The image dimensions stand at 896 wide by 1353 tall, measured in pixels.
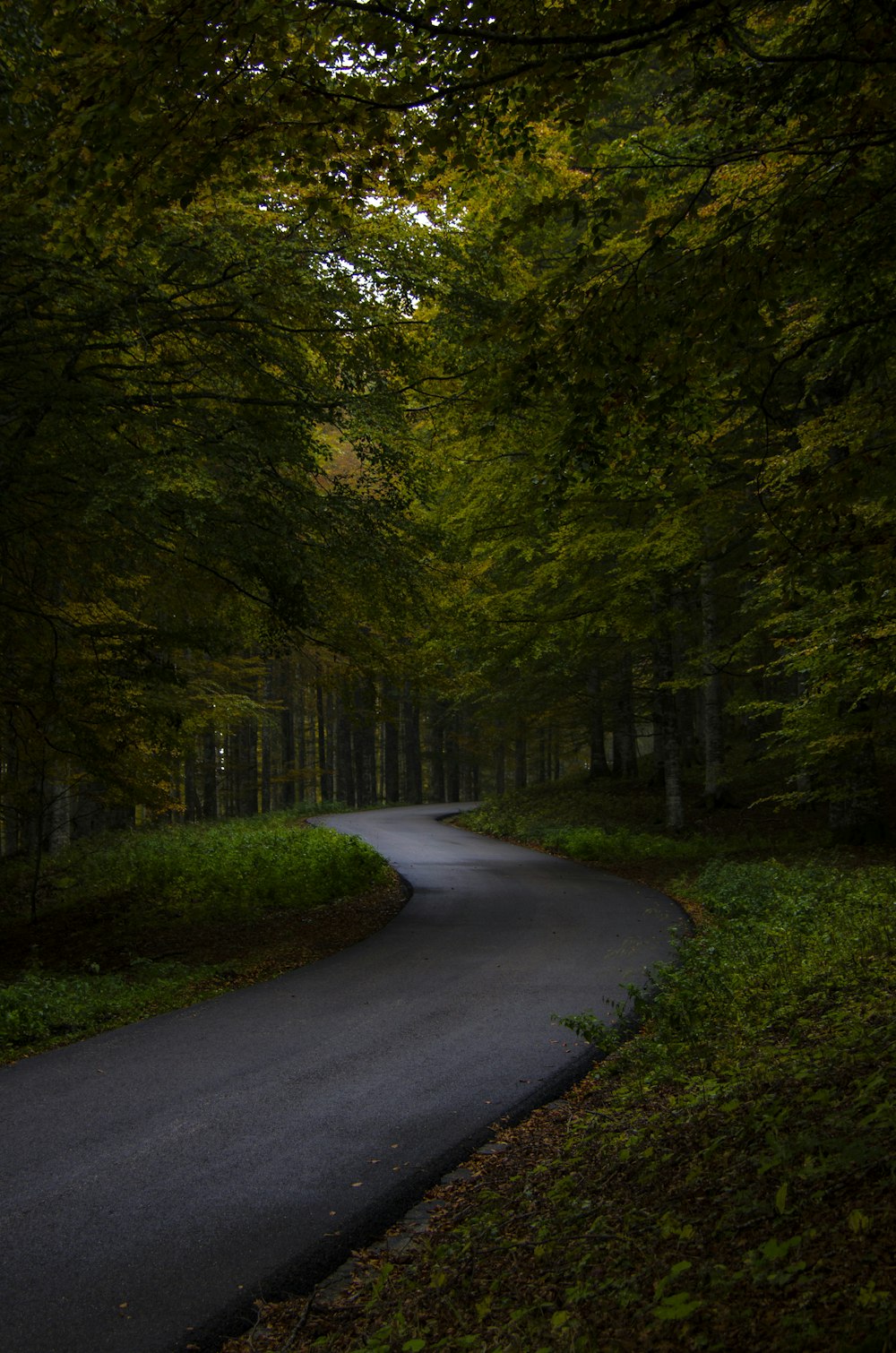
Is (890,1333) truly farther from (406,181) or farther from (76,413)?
(76,413)

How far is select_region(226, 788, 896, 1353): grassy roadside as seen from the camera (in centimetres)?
283

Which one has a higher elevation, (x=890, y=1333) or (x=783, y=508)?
(x=783, y=508)

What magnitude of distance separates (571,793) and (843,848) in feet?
42.4

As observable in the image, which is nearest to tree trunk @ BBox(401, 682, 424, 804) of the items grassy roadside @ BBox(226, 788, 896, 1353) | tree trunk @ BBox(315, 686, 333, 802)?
tree trunk @ BBox(315, 686, 333, 802)

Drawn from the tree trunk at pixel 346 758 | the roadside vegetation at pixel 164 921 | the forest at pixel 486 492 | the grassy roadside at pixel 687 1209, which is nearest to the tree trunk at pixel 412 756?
the tree trunk at pixel 346 758

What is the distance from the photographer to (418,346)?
9.74 meters

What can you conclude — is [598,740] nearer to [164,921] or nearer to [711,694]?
[711,694]

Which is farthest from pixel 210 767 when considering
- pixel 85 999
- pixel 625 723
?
pixel 85 999

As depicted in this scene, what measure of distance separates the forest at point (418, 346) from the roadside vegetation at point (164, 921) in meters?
1.60

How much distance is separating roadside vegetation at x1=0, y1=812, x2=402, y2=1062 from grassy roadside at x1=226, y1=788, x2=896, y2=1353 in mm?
4605

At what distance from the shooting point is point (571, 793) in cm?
2742

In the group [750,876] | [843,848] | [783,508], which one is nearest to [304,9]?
[783,508]

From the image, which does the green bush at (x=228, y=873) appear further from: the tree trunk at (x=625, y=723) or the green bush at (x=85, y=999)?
the tree trunk at (x=625, y=723)

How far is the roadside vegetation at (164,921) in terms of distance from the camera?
27.4 feet
